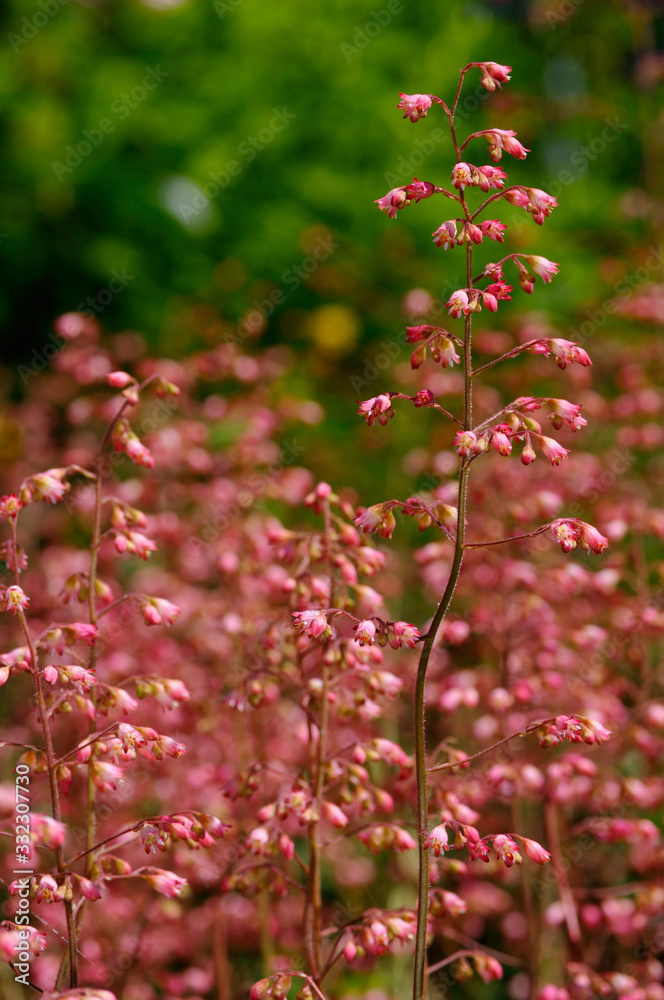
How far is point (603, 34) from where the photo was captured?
249 inches

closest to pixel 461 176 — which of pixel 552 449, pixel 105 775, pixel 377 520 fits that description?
pixel 552 449

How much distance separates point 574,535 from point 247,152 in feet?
18.8

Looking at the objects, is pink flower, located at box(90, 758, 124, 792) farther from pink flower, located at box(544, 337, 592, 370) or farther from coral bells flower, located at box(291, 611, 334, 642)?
pink flower, located at box(544, 337, 592, 370)

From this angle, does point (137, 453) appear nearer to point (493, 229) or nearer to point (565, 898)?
point (493, 229)

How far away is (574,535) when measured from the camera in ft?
4.42

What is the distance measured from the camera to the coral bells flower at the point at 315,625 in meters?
1.40

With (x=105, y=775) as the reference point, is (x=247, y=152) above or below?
below

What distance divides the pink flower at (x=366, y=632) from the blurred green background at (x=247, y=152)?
453 centimetres

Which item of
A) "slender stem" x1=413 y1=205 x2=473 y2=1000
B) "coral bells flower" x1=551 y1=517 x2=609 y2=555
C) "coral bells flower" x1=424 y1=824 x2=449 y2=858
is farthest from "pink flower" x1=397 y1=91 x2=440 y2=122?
"coral bells flower" x1=424 y1=824 x2=449 y2=858

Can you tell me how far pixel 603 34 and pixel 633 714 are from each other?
5.75m

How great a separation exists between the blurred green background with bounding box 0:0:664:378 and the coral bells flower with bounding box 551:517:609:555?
4505 mm

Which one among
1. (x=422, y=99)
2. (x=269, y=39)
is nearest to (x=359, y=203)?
(x=269, y=39)

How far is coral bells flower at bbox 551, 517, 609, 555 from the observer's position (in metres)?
1.33

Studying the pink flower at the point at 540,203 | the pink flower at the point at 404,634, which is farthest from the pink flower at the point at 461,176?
the pink flower at the point at 404,634
